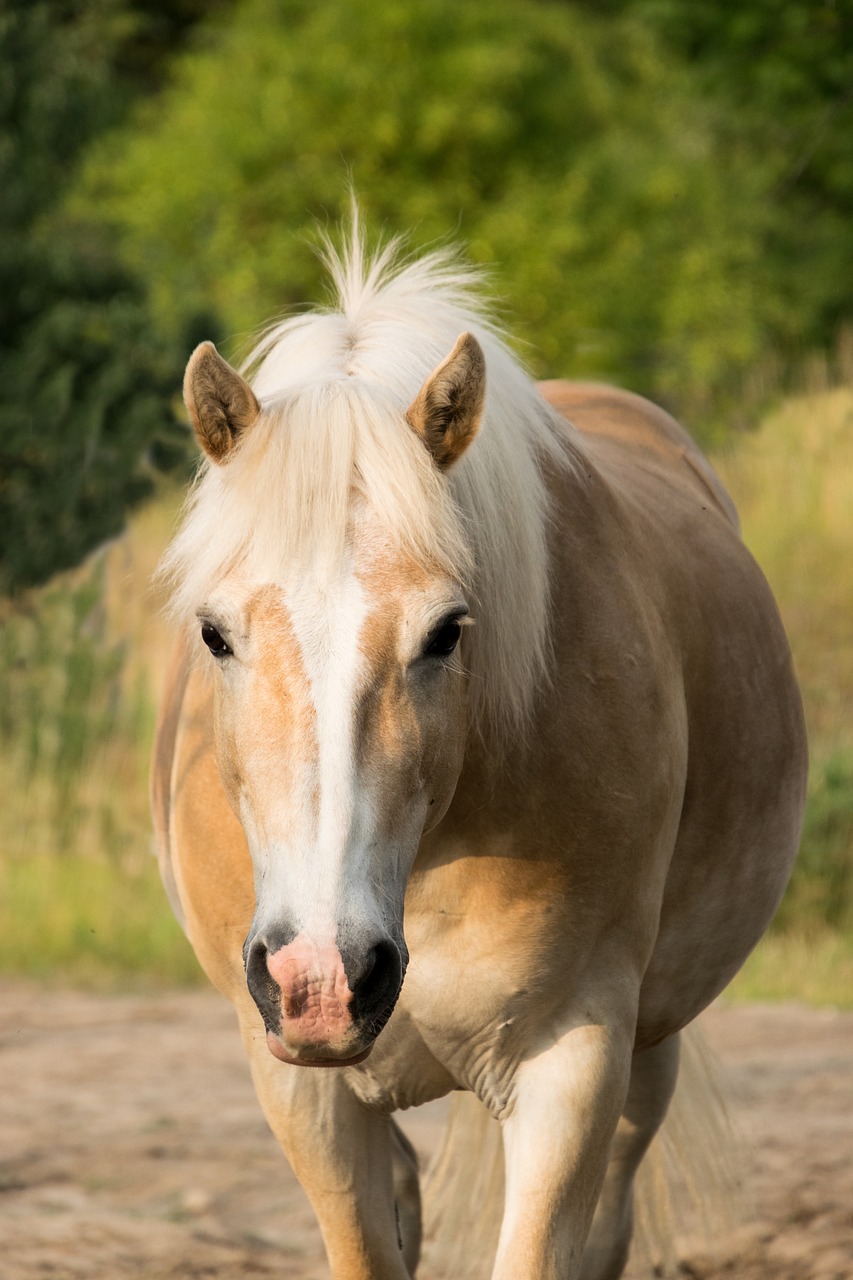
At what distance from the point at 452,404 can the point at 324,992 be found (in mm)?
848

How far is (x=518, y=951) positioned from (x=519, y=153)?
61.6 feet

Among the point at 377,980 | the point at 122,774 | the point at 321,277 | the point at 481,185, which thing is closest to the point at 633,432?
the point at 377,980

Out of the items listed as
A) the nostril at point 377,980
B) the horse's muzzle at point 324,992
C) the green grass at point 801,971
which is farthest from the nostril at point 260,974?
the green grass at point 801,971

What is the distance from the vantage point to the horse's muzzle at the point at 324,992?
1930mm

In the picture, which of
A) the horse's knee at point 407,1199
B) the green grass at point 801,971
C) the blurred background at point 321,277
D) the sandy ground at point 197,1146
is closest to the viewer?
the horse's knee at point 407,1199

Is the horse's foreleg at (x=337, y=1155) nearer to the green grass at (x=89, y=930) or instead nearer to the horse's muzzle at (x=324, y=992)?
the horse's muzzle at (x=324, y=992)

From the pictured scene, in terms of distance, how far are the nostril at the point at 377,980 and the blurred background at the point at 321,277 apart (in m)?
1.36

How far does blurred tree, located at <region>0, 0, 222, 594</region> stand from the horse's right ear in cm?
667

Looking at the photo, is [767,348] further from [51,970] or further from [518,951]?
[518,951]

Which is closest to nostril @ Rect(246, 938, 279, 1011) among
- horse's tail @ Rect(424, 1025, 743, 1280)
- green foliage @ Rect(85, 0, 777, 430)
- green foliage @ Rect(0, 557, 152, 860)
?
horse's tail @ Rect(424, 1025, 743, 1280)

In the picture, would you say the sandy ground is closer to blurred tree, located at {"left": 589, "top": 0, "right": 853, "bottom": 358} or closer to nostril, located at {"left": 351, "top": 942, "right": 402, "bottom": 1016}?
nostril, located at {"left": 351, "top": 942, "right": 402, "bottom": 1016}

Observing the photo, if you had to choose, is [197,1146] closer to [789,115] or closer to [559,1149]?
[559,1149]

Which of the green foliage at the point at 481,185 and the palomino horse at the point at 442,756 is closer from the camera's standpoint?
the palomino horse at the point at 442,756

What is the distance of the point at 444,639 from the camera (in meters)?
2.19
